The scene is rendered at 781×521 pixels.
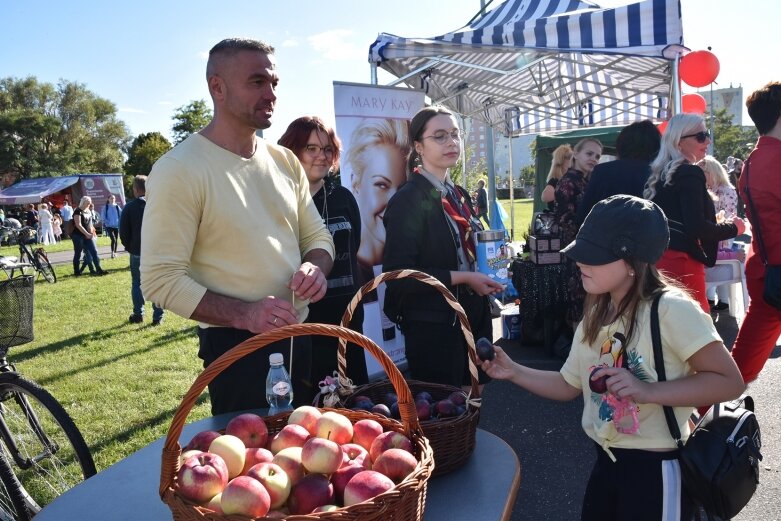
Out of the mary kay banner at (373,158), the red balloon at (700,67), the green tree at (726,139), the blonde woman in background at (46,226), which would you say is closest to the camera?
the mary kay banner at (373,158)

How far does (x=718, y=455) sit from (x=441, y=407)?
2.49ft

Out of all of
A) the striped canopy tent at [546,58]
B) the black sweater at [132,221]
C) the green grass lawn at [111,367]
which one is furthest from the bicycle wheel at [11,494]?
the black sweater at [132,221]

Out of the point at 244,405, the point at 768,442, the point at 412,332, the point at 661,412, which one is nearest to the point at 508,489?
the point at 661,412

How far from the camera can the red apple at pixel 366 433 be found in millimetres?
1284

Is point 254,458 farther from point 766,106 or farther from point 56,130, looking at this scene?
point 56,130

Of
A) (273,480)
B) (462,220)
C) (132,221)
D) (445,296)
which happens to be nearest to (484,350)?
(445,296)

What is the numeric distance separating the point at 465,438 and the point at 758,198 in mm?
2547

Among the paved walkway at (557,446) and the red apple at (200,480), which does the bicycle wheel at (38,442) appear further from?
the paved walkway at (557,446)

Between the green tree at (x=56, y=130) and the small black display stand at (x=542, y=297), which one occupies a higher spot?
the green tree at (x=56, y=130)

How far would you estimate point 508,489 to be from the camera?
1.34 m

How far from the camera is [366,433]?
1286 mm

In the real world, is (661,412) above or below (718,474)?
above

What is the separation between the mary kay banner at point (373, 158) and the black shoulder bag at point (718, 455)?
3123 millimetres

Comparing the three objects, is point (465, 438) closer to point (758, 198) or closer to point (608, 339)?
point (608, 339)
